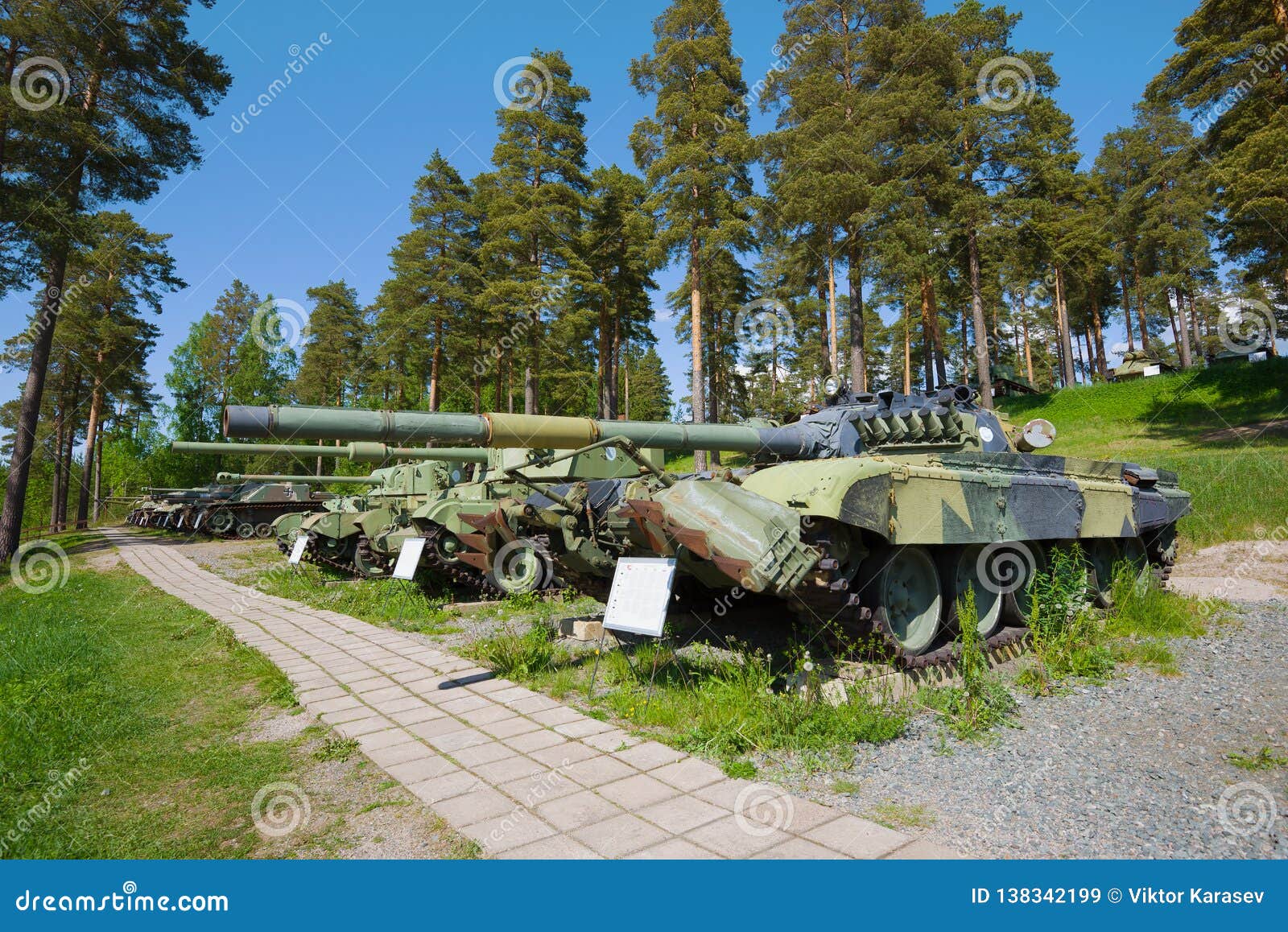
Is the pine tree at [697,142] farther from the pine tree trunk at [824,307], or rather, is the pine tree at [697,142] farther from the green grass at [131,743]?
the green grass at [131,743]

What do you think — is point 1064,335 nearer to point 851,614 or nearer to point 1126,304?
point 1126,304

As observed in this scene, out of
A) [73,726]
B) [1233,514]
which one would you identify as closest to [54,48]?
[73,726]

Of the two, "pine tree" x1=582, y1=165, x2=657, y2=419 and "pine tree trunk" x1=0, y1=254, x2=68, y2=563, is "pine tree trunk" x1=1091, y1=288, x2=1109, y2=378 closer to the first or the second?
"pine tree" x1=582, y1=165, x2=657, y2=419

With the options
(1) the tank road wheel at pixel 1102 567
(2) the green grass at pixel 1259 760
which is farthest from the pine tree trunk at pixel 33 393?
(2) the green grass at pixel 1259 760

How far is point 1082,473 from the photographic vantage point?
8594 mm

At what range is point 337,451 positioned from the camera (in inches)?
340

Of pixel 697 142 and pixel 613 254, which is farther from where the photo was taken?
pixel 613 254

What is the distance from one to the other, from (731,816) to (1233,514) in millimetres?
14060

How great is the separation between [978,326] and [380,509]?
2004cm

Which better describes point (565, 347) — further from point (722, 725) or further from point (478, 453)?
point (722, 725)

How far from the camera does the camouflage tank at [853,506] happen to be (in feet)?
16.4

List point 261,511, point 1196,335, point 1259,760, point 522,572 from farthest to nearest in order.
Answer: point 1196,335
point 261,511
point 522,572
point 1259,760

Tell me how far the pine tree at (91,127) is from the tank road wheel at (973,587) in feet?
62.6

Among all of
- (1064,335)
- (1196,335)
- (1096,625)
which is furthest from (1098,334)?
(1096,625)
